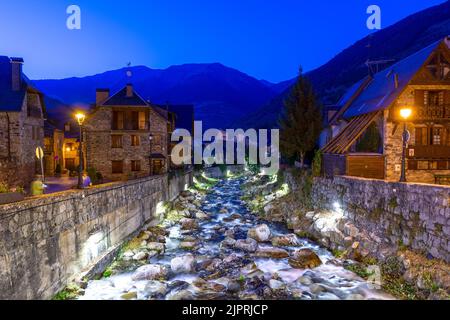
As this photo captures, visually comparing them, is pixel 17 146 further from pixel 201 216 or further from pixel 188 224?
pixel 201 216

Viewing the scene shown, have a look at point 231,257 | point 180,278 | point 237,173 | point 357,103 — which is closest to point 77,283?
point 180,278

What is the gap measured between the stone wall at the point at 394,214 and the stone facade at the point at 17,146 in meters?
24.0

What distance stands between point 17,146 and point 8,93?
15.4 feet

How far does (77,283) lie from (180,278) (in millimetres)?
4465

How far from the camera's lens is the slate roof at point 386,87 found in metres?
22.9

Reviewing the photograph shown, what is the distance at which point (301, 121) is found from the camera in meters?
34.3

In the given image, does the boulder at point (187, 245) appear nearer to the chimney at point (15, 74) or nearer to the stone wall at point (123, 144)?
the stone wall at point (123, 144)

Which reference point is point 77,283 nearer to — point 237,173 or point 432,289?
point 432,289

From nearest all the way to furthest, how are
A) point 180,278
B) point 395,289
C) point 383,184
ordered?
1. point 395,289
2. point 180,278
3. point 383,184

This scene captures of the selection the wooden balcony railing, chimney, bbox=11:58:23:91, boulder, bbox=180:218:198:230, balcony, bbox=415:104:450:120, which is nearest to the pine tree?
the wooden balcony railing

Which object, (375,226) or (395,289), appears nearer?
(395,289)

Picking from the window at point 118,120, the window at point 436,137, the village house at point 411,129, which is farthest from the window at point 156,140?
the window at point 436,137

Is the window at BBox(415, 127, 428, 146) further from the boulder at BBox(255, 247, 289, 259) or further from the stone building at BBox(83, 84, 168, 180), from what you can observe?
the stone building at BBox(83, 84, 168, 180)

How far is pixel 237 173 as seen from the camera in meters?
79.8
